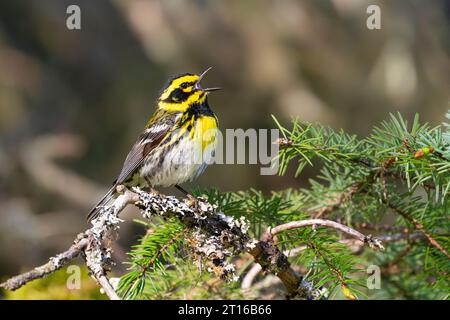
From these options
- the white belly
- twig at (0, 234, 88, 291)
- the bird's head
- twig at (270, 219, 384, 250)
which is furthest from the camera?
the bird's head

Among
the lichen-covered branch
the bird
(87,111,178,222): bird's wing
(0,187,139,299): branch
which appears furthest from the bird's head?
(0,187,139,299): branch

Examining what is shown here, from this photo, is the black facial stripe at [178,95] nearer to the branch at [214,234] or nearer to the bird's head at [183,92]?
the bird's head at [183,92]

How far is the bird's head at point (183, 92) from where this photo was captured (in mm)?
4305

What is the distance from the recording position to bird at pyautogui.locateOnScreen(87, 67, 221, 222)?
3932 mm

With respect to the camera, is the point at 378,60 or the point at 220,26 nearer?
the point at 378,60

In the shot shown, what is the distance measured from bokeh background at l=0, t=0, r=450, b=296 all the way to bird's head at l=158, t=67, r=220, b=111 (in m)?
2.92

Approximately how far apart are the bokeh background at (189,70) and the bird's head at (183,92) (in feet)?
9.56

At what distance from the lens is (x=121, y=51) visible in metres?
8.59

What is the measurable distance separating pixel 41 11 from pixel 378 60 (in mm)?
4031

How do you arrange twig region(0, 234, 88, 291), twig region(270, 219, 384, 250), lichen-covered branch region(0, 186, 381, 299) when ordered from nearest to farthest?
twig region(0, 234, 88, 291) < twig region(270, 219, 384, 250) < lichen-covered branch region(0, 186, 381, 299)

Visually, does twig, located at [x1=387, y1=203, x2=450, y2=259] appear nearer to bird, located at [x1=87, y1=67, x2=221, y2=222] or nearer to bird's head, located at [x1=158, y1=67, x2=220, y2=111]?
bird, located at [x1=87, y1=67, x2=221, y2=222]

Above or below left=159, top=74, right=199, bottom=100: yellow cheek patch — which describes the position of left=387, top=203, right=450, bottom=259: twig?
below

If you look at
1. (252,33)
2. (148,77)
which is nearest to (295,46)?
(252,33)
